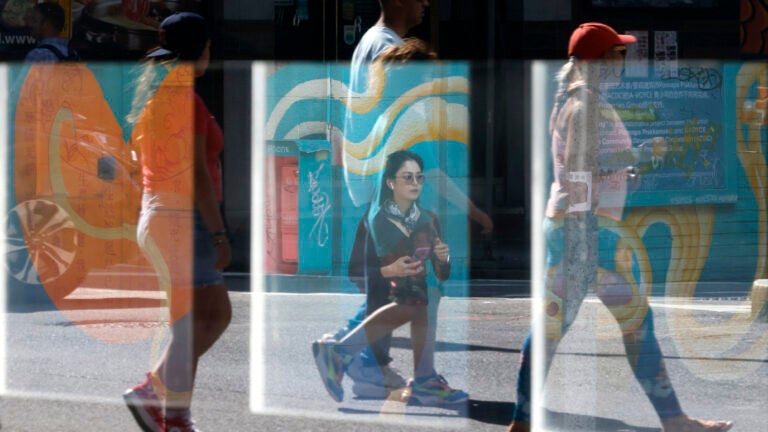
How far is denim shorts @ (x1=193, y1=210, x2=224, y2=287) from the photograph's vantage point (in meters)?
3.84

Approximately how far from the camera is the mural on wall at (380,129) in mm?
4016

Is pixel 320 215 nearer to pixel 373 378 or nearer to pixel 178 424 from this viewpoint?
pixel 373 378

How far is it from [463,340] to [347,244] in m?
1.97

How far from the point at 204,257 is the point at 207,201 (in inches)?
7.7

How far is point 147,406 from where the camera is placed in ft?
12.8

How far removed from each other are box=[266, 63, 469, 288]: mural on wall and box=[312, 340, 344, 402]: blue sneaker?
31 cm

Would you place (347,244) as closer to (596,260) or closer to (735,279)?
(596,260)

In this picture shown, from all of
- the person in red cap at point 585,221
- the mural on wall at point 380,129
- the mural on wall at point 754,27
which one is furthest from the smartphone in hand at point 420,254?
the mural on wall at point 754,27

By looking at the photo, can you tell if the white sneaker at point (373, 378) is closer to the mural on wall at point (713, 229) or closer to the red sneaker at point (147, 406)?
the red sneaker at point (147, 406)

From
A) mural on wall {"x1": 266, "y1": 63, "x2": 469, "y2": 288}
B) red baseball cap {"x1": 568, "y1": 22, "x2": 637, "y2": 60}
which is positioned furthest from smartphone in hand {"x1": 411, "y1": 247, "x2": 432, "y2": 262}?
red baseball cap {"x1": 568, "y1": 22, "x2": 637, "y2": 60}

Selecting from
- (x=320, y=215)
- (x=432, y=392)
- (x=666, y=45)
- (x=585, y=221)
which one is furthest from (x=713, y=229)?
(x=666, y=45)

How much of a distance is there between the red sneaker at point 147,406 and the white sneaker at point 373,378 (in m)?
0.73

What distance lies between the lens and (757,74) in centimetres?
563

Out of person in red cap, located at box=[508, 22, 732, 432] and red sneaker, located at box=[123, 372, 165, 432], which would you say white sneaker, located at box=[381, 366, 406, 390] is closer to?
person in red cap, located at box=[508, 22, 732, 432]
